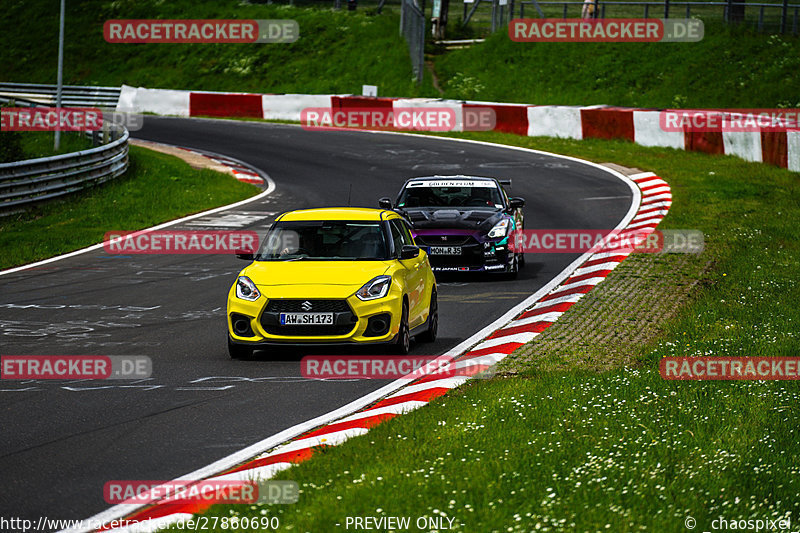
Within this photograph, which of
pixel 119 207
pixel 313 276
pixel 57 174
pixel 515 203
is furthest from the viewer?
pixel 57 174

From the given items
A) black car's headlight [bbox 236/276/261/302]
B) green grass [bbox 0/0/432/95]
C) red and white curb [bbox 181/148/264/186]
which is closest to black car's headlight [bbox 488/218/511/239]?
black car's headlight [bbox 236/276/261/302]

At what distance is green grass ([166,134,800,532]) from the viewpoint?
611cm

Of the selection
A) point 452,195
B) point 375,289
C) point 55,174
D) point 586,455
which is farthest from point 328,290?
point 55,174

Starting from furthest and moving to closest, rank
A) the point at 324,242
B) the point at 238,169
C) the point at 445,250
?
the point at 238,169 < the point at 445,250 < the point at 324,242

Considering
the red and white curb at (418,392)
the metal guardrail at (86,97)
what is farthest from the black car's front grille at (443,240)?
the metal guardrail at (86,97)

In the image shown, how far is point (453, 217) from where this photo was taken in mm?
17141

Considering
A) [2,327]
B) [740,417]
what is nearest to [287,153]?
[2,327]

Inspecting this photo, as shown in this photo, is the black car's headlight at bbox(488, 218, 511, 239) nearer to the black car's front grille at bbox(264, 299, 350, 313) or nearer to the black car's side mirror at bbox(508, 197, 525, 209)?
the black car's side mirror at bbox(508, 197, 525, 209)

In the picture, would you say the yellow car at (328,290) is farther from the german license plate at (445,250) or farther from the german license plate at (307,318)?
the german license plate at (445,250)

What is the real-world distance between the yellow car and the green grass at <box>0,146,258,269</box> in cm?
827

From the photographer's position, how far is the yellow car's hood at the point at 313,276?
11195mm

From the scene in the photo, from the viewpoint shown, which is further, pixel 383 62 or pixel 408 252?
pixel 383 62

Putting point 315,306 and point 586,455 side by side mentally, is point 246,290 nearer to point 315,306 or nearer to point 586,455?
point 315,306

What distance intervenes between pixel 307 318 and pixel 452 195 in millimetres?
7493
